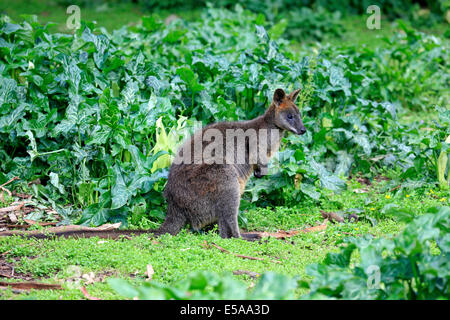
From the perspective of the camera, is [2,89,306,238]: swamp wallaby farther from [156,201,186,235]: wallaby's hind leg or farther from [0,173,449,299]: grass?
[0,173,449,299]: grass

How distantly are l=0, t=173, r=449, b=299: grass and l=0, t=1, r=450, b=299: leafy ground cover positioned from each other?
0.05 ft

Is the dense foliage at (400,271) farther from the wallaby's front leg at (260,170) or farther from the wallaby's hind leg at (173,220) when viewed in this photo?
the wallaby's front leg at (260,170)

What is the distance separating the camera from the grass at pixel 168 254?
4758mm

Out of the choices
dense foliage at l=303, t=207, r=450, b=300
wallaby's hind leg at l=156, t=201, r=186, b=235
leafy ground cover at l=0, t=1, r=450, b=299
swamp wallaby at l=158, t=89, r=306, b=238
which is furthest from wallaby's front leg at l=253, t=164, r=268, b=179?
dense foliage at l=303, t=207, r=450, b=300

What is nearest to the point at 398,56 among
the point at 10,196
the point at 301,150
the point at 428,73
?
the point at 428,73

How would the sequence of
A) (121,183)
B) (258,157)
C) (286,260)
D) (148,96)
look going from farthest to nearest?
1. (148,96)
2. (258,157)
3. (121,183)
4. (286,260)

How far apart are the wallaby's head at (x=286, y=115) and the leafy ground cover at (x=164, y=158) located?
0.29 m

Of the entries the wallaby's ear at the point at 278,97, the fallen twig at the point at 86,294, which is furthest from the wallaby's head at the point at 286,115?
the fallen twig at the point at 86,294

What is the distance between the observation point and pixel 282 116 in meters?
6.58

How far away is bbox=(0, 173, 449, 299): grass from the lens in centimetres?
476

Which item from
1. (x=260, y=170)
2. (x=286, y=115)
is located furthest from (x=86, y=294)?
(x=286, y=115)

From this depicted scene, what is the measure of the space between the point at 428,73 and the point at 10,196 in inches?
288
